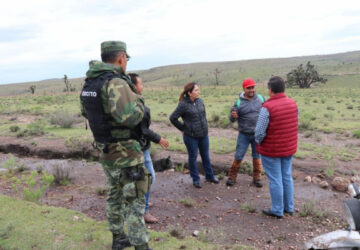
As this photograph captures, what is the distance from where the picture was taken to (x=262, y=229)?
4039 mm

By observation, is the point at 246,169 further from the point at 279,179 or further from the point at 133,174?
the point at 133,174

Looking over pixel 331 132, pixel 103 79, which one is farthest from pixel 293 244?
pixel 331 132

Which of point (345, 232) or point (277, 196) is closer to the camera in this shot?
point (345, 232)

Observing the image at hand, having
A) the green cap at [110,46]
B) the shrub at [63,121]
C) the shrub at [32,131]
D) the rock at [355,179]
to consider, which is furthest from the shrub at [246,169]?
the shrub at [63,121]

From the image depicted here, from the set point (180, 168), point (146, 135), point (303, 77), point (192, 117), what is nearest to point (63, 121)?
point (180, 168)

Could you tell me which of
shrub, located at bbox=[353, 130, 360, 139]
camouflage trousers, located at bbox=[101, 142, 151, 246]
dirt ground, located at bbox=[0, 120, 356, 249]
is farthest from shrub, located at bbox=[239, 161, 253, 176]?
shrub, located at bbox=[353, 130, 360, 139]

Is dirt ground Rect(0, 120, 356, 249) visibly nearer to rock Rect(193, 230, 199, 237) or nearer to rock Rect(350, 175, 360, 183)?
rock Rect(193, 230, 199, 237)

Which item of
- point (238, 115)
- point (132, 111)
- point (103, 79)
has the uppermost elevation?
point (103, 79)

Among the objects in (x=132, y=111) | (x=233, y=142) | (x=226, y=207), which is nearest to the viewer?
Answer: (x=132, y=111)

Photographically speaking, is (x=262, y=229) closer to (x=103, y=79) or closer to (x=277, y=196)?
(x=277, y=196)

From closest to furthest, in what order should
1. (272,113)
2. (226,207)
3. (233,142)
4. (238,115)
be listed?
(272,113) → (226,207) → (238,115) → (233,142)

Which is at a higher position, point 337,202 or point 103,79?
point 103,79

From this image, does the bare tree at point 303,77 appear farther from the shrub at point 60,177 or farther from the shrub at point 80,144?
the shrub at point 60,177

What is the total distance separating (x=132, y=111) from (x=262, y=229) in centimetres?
261
